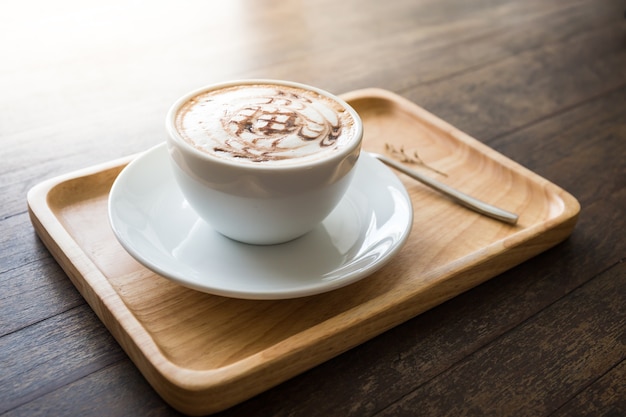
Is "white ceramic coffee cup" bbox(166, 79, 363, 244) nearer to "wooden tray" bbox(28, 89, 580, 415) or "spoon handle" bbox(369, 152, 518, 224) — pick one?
"wooden tray" bbox(28, 89, 580, 415)

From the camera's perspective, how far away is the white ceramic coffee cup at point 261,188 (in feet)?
2.14

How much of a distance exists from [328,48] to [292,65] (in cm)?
10

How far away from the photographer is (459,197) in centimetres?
86

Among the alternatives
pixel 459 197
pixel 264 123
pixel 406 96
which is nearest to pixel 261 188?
pixel 264 123

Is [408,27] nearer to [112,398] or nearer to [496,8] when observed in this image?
[496,8]

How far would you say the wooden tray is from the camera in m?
0.60

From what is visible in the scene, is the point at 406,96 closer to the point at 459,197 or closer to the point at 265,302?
the point at 459,197

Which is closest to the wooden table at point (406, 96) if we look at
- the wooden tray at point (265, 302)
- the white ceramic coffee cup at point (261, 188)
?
the wooden tray at point (265, 302)

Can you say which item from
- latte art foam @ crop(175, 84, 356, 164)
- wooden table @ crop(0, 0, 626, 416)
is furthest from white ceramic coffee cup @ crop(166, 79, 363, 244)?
wooden table @ crop(0, 0, 626, 416)

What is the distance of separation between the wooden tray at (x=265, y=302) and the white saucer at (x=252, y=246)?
0.10ft

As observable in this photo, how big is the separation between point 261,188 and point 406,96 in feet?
1.92

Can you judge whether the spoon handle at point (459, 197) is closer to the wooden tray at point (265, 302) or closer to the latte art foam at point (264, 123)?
the wooden tray at point (265, 302)

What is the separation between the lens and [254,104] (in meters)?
0.75

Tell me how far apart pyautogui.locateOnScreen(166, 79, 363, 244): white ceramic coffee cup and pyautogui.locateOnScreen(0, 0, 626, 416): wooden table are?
0.46 feet
